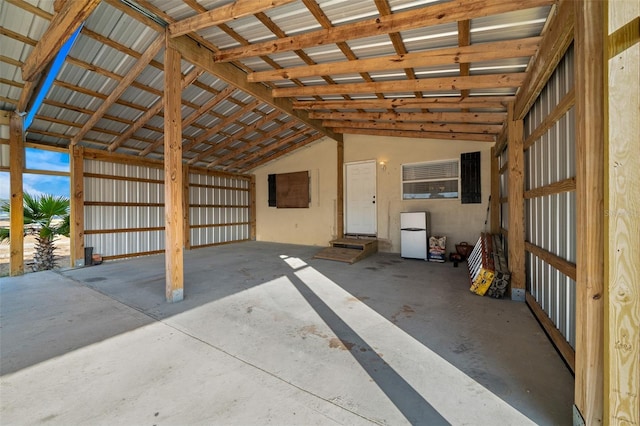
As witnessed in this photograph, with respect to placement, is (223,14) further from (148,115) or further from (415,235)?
(415,235)

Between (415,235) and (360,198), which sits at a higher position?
(360,198)

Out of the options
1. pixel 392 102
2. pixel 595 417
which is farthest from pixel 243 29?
pixel 595 417

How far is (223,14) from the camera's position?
2801 mm

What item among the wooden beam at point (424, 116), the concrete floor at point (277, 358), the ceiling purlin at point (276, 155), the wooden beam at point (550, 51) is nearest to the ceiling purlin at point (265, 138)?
the ceiling purlin at point (276, 155)

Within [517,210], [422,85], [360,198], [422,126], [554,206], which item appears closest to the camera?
[554,206]

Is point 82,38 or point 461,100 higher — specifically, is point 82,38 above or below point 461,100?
above

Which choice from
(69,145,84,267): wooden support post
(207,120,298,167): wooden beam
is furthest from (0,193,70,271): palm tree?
(207,120,298,167): wooden beam

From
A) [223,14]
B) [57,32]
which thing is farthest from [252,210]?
[223,14]

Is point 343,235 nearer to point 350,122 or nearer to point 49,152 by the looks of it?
Answer: point 350,122

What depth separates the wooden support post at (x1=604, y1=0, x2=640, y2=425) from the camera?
115 centimetres

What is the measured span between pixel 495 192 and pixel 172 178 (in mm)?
6098

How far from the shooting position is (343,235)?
7.82m

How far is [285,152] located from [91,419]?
26.6ft

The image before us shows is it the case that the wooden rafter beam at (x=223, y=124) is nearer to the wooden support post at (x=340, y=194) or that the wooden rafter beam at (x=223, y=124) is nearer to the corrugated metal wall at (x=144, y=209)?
the corrugated metal wall at (x=144, y=209)
